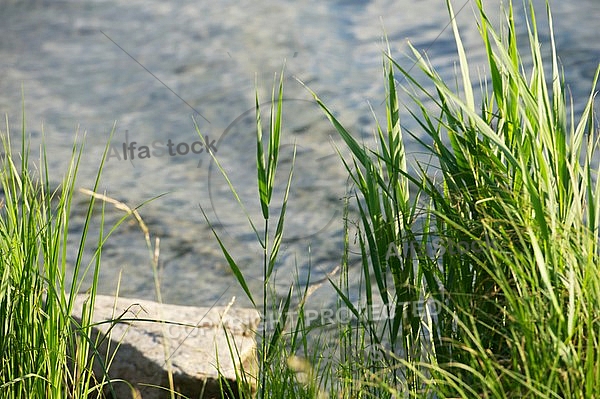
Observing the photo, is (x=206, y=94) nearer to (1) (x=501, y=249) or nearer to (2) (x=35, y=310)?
(2) (x=35, y=310)

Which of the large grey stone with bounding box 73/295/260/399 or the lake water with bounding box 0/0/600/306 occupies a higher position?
the lake water with bounding box 0/0/600/306

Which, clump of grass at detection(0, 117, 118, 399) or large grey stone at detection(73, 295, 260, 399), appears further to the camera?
large grey stone at detection(73, 295, 260, 399)

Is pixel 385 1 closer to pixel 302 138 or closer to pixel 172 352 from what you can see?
pixel 302 138

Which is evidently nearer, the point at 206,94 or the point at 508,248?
the point at 508,248

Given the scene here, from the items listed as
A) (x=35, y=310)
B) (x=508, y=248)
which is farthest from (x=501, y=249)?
(x=35, y=310)

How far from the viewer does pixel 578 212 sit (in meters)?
1.16

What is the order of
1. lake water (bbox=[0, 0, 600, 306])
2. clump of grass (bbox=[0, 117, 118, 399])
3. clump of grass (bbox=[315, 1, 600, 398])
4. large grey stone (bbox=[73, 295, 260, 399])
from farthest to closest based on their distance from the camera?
lake water (bbox=[0, 0, 600, 306]) → large grey stone (bbox=[73, 295, 260, 399]) → clump of grass (bbox=[0, 117, 118, 399]) → clump of grass (bbox=[315, 1, 600, 398])

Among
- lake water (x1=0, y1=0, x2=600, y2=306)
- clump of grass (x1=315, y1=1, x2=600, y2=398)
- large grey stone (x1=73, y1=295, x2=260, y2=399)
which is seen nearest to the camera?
clump of grass (x1=315, y1=1, x2=600, y2=398)

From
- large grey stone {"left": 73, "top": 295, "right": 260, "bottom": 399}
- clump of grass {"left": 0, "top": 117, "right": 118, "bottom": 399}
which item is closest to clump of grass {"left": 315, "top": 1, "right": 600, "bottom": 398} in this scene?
clump of grass {"left": 0, "top": 117, "right": 118, "bottom": 399}

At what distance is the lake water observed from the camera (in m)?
3.90

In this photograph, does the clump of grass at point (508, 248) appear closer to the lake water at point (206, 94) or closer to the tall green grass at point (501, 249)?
the tall green grass at point (501, 249)

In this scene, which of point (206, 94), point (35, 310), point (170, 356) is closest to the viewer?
point (35, 310)

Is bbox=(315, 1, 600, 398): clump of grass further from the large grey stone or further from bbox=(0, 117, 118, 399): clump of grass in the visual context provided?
the large grey stone

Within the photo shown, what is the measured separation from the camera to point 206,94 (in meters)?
5.18
